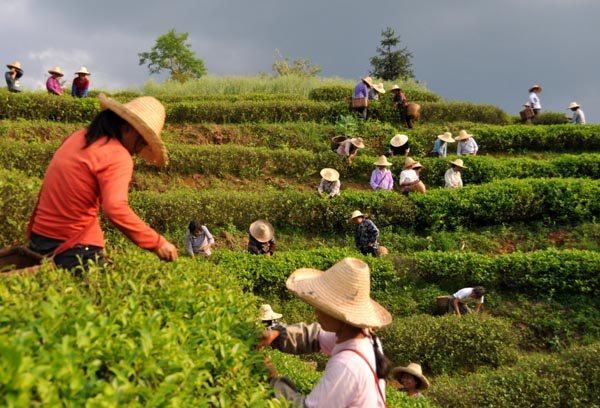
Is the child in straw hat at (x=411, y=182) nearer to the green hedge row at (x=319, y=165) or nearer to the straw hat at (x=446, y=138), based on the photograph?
the green hedge row at (x=319, y=165)

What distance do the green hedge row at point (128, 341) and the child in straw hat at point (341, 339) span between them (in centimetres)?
34

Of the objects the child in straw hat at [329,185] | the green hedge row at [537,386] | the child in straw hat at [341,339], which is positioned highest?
the child in straw hat at [341,339]

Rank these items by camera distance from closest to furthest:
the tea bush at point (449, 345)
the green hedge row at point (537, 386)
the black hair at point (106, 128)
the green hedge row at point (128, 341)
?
the green hedge row at point (128, 341) → the black hair at point (106, 128) → the green hedge row at point (537, 386) → the tea bush at point (449, 345)

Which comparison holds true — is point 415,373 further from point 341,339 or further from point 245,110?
point 245,110

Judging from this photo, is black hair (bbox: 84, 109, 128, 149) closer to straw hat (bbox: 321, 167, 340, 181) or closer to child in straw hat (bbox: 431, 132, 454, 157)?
straw hat (bbox: 321, 167, 340, 181)

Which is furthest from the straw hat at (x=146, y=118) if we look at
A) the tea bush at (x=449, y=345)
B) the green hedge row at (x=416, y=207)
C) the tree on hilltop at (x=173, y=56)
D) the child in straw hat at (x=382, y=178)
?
the tree on hilltop at (x=173, y=56)

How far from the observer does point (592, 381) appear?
6.54 metres

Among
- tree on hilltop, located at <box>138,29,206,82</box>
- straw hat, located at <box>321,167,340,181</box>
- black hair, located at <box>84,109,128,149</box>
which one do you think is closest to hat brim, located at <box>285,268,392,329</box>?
black hair, located at <box>84,109,128,149</box>

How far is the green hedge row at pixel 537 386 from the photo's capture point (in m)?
6.41

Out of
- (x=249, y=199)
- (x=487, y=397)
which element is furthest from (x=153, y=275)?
(x=249, y=199)

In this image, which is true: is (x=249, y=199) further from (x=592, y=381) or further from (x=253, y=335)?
(x=253, y=335)

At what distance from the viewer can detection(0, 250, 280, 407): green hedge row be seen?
199 cm

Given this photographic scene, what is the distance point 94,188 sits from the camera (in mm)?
3607

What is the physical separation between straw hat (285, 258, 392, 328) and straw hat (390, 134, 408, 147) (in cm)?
1393
